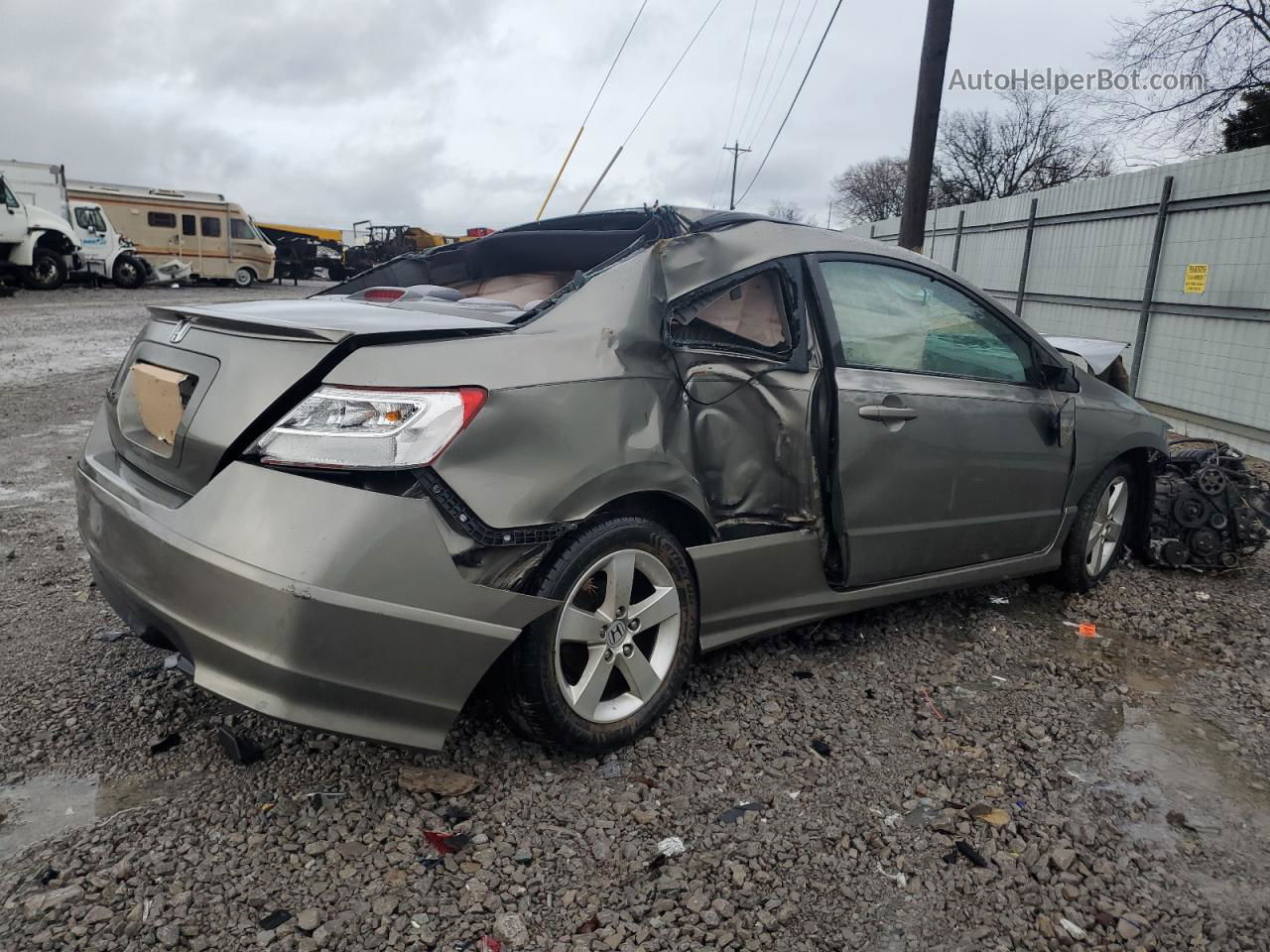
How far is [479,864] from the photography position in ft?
7.42

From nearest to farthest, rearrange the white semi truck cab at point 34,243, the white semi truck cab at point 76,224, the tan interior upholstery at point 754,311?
1. the tan interior upholstery at point 754,311
2. the white semi truck cab at point 34,243
3. the white semi truck cab at point 76,224

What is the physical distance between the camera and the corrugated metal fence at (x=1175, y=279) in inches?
336

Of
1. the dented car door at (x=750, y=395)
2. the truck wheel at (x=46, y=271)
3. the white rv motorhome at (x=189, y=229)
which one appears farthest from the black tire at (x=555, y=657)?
the white rv motorhome at (x=189, y=229)

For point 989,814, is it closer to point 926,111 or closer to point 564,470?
point 564,470

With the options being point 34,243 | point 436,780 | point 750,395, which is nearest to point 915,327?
point 750,395

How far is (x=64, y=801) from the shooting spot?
2.41m

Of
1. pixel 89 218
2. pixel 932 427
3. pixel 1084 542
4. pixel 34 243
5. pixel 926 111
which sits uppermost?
pixel 926 111

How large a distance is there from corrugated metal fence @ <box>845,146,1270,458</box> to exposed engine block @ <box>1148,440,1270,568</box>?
4293 mm

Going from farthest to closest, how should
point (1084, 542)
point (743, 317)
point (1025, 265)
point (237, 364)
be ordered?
1. point (1025, 265)
2. point (1084, 542)
3. point (743, 317)
4. point (237, 364)

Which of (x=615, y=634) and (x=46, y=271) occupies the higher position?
(x=615, y=634)

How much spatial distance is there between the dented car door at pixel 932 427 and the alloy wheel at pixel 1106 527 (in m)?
0.36

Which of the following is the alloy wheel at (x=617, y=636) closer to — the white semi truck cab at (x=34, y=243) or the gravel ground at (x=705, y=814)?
the gravel ground at (x=705, y=814)

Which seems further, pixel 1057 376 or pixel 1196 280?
pixel 1196 280

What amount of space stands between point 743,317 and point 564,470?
104 centimetres
